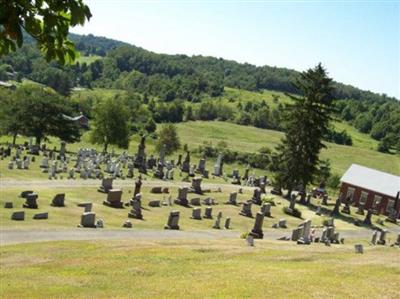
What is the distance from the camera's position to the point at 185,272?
647 inches

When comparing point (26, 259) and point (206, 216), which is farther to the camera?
point (206, 216)

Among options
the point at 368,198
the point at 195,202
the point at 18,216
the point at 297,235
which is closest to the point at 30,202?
the point at 18,216

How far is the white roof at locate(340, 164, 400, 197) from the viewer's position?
59.8 m

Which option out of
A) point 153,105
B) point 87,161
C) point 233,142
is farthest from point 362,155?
point 87,161

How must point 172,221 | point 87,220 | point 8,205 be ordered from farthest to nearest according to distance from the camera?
1. point 172,221
2. point 8,205
3. point 87,220

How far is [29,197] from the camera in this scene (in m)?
29.4

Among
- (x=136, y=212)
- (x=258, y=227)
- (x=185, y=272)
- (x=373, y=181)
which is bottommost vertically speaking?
(x=136, y=212)

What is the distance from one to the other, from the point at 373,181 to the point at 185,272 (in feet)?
164

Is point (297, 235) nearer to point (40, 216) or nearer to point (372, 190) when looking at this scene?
point (40, 216)

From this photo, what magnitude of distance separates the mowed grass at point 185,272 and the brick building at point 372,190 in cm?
3822

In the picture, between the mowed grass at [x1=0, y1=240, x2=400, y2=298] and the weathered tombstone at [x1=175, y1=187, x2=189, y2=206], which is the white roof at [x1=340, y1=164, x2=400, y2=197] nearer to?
the weathered tombstone at [x1=175, y1=187, x2=189, y2=206]

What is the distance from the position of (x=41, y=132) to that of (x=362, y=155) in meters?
81.3

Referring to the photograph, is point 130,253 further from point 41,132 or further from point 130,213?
point 41,132

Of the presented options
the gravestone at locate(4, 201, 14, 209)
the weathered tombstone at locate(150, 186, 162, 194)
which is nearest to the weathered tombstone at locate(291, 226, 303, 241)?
the weathered tombstone at locate(150, 186, 162, 194)
